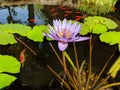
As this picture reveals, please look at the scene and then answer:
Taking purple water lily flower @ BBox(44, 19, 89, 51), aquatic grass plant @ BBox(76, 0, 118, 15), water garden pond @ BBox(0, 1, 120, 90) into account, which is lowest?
water garden pond @ BBox(0, 1, 120, 90)

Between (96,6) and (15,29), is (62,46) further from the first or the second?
(96,6)

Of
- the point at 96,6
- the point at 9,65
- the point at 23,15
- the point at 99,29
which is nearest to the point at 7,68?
the point at 9,65

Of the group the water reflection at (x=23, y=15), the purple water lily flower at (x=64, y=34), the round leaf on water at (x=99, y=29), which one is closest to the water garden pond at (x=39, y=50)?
the water reflection at (x=23, y=15)

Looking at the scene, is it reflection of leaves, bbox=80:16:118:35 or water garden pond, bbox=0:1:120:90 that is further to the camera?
reflection of leaves, bbox=80:16:118:35

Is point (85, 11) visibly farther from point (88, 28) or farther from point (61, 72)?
point (61, 72)

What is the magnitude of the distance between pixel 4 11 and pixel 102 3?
1.53 meters

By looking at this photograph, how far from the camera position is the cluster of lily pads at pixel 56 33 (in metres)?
1.35

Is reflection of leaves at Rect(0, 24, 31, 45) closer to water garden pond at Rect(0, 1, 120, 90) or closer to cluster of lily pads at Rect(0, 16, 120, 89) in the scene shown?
cluster of lily pads at Rect(0, 16, 120, 89)

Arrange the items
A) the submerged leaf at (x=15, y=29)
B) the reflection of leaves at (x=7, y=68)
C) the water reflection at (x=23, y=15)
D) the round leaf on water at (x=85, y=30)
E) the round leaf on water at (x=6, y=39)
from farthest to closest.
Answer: the water reflection at (x=23, y=15) → the round leaf on water at (x=85, y=30) → the submerged leaf at (x=15, y=29) → the round leaf on water at (x=6, y=39) → the reflection of leaves at (x=7, y=68)

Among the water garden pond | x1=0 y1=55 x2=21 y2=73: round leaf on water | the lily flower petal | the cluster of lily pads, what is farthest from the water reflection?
the lily flower petal

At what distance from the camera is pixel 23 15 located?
3254mm

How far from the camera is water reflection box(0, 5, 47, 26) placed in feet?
10.0

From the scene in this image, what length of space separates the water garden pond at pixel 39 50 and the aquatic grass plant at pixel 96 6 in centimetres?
14

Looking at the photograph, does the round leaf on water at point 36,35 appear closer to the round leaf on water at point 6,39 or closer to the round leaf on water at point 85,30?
the round leaf on water at point 6,39
